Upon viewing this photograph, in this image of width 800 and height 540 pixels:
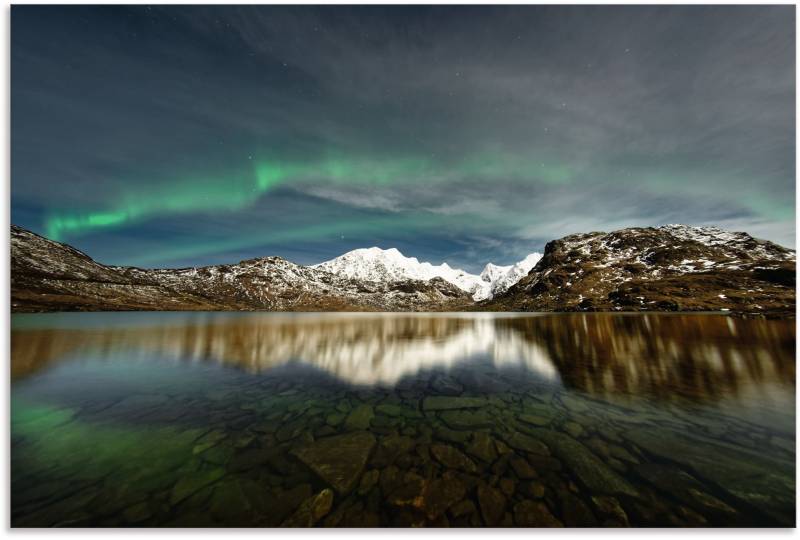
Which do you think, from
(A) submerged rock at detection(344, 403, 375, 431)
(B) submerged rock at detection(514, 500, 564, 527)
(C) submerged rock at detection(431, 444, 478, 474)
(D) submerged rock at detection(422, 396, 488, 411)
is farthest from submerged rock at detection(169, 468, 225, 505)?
(D) submerged rock at detection(422, 396, 488, 411)

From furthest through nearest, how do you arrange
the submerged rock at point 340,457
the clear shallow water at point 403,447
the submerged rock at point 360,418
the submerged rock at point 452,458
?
the submerged rock at point 360,418
the submerged rock at point 452,458
the submerged rock at point 340,457
the clear shallow water at point 403,447

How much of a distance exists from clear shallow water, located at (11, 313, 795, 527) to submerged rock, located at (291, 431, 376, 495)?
74 millimetres

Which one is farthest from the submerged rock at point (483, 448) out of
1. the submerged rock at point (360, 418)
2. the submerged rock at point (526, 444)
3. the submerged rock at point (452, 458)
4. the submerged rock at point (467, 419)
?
the submerged rock at point (360, 418)

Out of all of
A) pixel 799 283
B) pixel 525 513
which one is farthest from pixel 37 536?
pixel 799 283

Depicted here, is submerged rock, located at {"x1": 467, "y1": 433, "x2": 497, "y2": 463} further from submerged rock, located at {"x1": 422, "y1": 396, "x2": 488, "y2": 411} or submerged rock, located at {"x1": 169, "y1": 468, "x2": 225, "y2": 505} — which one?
submerged rock, located at {"x1": 169, "y1": 468, "x2": 225, "y2": 505}

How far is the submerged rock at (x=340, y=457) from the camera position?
Answer: 932 centimetres

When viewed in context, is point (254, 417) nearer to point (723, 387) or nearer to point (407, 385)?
point (407, 385)

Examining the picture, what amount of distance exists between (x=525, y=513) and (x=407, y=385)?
43.3 feet

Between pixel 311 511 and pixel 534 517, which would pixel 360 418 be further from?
pixel 534 517

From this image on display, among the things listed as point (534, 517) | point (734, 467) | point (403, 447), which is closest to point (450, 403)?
point (403, 447)

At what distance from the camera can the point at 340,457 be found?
1075cm

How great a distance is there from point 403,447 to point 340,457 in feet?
8.03

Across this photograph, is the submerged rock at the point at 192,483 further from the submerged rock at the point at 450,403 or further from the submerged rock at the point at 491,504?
the submerged rock at the point at 450,403

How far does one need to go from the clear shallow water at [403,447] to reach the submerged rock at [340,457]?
2.9 inches
